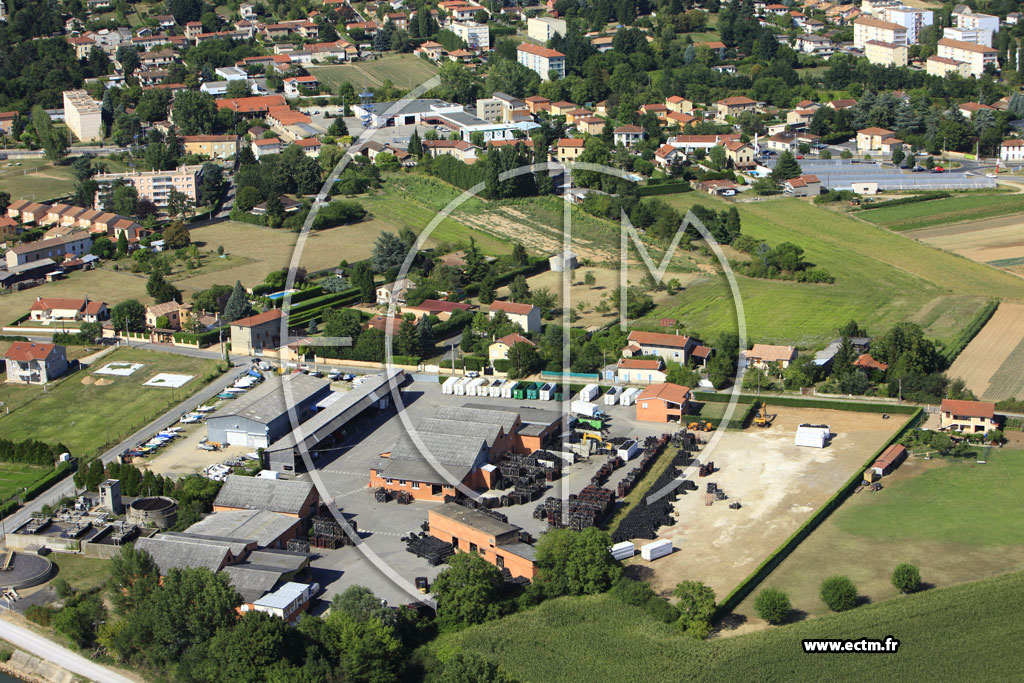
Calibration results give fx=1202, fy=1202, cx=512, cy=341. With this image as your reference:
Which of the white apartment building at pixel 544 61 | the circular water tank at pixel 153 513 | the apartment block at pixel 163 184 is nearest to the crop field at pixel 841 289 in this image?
the circular water tank at pixel 153 513

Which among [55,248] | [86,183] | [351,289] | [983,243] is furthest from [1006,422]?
[86,183]

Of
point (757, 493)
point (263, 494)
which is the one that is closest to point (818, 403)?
point (757, 493)

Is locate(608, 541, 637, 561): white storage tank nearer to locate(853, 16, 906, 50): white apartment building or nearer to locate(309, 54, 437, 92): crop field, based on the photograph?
locate(309, 54, 437, 92): crop field

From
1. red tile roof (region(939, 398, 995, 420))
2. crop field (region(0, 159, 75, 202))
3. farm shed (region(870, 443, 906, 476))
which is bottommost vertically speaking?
crop field (region(0, 159, 75, 202))

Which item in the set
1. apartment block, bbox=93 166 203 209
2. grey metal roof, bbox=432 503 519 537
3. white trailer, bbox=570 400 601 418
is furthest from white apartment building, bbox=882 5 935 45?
grey metal roof, bbox=432 503 519 537

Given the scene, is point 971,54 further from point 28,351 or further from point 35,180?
point 28,351

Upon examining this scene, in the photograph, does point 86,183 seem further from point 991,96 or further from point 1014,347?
point 991,96
